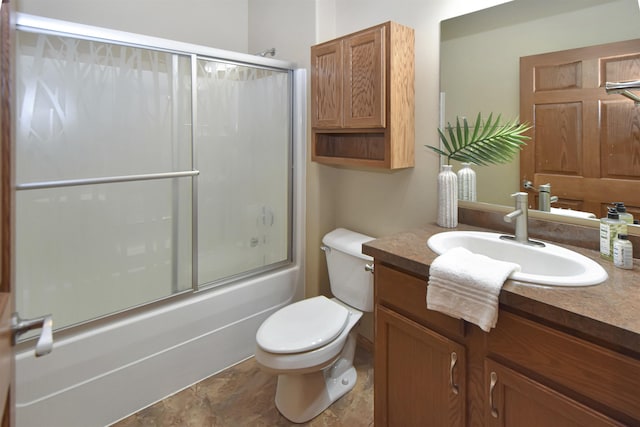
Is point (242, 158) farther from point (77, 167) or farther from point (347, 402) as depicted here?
point (347, 402)

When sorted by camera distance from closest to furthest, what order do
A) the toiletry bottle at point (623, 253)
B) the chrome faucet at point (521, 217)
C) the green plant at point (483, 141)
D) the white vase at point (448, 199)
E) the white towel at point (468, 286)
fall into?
the white towel at point (468, 286), the toiletry bottle at point (623, 253), the chrome faucet at point (521, 217), the green plant at point (483, 141), the white vase at point (448, 199)

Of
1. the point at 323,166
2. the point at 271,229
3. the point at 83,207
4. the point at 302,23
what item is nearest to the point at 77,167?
the point at 83,207

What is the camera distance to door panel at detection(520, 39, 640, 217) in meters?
1.21

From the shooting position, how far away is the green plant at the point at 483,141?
148 cm

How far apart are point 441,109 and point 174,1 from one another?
1.84 m

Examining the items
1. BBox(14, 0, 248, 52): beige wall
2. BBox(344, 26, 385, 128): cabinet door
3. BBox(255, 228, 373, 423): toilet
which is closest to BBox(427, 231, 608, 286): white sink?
BBox(255, 228, 373, 423): toilet

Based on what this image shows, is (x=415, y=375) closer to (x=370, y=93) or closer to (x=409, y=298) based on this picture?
(x=409, y=298)

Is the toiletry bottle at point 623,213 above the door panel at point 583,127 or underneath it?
underneath

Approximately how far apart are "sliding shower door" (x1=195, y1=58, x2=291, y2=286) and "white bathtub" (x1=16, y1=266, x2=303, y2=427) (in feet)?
0.56

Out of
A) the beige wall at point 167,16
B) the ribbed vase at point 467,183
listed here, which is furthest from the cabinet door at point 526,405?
the beige wall at point 167,16

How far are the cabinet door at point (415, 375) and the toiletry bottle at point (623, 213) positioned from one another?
70 centimetres

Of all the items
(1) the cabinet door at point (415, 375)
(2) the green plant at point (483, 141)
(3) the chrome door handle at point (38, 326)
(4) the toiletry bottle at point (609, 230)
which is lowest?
(1) the cabinet door at point (415, 375)

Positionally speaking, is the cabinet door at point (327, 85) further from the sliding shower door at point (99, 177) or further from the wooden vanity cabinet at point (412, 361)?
the wooden vanity cabinet at point (412, 361)

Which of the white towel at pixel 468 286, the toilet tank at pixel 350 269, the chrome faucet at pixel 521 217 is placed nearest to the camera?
the white towel at pixel 468 286
